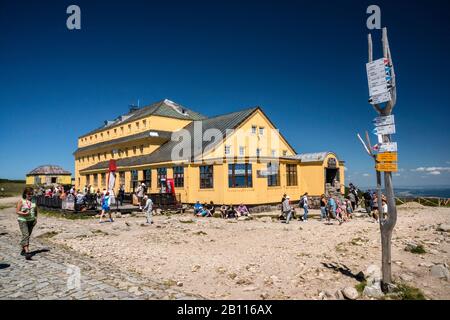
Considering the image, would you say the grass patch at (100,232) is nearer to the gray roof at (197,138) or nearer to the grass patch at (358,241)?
the grass patch at (358,241)

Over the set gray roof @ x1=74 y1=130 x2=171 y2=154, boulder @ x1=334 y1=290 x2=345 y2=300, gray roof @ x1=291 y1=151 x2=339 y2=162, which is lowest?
boulder @ x1=334 y1=290 x2=345 y2=300

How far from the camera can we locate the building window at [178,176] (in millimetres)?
27312

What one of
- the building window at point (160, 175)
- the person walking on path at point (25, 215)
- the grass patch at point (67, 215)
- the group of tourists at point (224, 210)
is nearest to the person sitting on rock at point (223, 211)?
the group of tourists at point (224, 210)

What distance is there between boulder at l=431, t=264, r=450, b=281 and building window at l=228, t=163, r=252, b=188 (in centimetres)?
1724

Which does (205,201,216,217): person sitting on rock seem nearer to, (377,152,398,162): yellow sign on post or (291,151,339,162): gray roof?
(291,151,339,162): gray roof

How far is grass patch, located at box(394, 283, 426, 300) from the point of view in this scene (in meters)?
6.63

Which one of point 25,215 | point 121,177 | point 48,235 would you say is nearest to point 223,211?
point 48,235

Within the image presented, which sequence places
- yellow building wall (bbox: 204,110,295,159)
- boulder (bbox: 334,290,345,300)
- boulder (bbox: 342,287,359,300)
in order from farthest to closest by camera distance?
yellow building wall (bbox: 204,110,295,159)
boulder (bbox: 334,290,345,300)
boulder (bbox: 342,287,359,300)

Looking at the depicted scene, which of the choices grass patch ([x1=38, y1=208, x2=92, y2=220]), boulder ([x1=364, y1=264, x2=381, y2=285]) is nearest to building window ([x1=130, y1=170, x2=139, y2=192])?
grass patch ([x1=38, y1=208, x2=92, y2=220])

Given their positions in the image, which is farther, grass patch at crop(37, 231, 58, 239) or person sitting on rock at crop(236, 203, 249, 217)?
person sitting on rock at crop(236, 203, 249, 217)

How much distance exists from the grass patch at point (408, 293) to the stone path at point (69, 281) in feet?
14.2

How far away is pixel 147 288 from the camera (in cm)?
696
